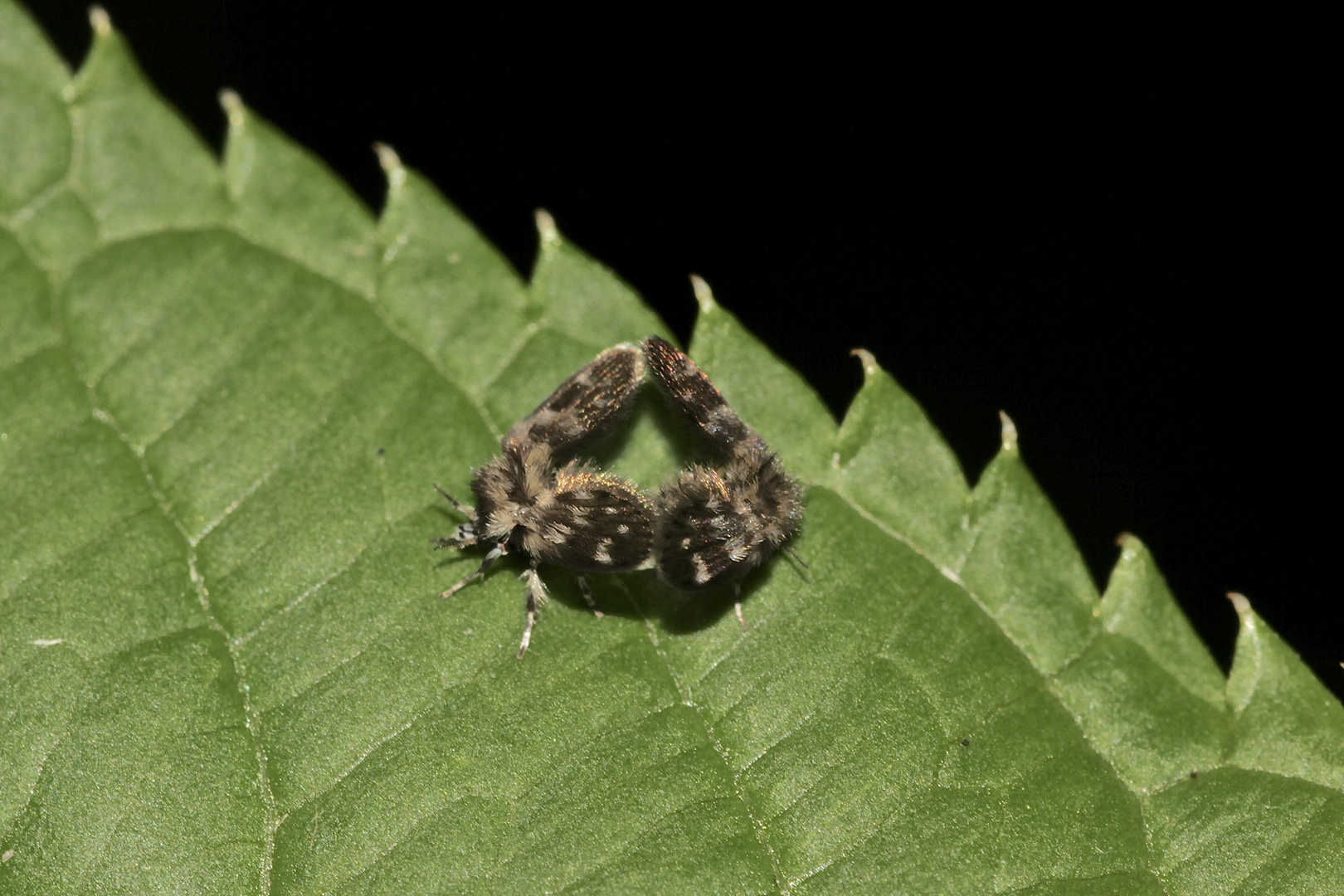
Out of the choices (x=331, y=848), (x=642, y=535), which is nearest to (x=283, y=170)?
(x=642, y=535)

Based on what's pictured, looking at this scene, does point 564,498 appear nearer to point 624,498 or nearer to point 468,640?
point 624,498

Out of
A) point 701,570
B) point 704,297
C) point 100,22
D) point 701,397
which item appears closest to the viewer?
point 701,570

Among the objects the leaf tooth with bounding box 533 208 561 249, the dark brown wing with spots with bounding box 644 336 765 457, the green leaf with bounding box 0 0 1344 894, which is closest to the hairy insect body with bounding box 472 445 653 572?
the green leaf with bounding box 0 0 1344 894

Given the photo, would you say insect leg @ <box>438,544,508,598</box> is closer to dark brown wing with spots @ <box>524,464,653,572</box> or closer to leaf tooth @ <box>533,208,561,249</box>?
dark brown wing with spots @ <box>524,464,653,572</box>

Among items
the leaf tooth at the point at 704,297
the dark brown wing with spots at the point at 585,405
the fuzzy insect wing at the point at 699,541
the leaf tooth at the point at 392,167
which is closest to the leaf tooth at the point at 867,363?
the leaf tooth at the point at 704,297

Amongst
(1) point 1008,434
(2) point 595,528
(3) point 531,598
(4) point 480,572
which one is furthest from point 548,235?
(1) point 1008,434

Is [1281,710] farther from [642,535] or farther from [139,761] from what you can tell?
[139,761]

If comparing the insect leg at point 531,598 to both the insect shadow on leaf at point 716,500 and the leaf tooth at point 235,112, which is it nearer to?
the insect shadow on leaf at point 716,500
